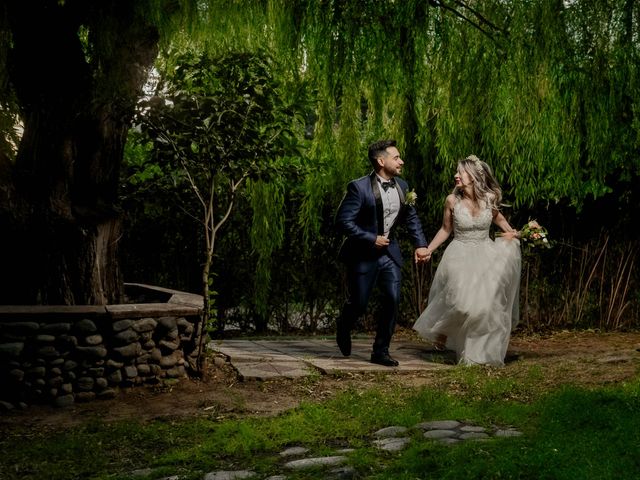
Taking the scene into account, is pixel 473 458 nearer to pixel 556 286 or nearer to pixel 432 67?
pixel 432 67

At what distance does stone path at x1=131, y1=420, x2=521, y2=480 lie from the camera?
4.48m

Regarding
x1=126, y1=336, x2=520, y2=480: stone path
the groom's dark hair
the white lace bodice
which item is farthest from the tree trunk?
the white lace bodice

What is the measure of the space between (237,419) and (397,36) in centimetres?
336

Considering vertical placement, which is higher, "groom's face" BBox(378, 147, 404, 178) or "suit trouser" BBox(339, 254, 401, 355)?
"groom's face" BBox(378, 147, 404, 178)


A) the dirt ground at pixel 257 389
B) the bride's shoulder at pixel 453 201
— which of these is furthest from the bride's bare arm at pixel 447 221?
the dirt ground at pixel 257 389

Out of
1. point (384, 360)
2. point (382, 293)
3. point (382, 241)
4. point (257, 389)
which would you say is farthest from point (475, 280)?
point (257, 389)

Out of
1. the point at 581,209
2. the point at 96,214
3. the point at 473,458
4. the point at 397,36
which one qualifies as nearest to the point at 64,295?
the point at 96,214

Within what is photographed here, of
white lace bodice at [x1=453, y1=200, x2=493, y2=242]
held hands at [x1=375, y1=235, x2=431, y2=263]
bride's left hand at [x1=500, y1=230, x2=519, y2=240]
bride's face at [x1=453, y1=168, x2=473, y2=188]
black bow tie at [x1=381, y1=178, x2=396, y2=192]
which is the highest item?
bride's face at [x1=453, y1=168, x2=473, y2=188]

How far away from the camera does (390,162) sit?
7.84 meters

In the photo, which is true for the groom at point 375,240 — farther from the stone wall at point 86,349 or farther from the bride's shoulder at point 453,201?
the stone wall at point 86,349

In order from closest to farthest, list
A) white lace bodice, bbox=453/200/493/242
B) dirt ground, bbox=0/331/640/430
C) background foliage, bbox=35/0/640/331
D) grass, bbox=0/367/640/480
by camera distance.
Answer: grass, bbox=0/367/640/480 < dirt ground, bbox=0/331/640/430 < background foliage, bbox=35/0/640/331 < white lace bodice, bbox=453/200/493/242

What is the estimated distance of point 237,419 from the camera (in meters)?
5.89

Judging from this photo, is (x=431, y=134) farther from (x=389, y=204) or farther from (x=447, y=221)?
(x=389, y=204)

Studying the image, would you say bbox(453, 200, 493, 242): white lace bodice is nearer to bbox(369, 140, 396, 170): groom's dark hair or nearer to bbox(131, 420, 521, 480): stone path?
bbox(369, 140, 396, 170): groom's dark hair
